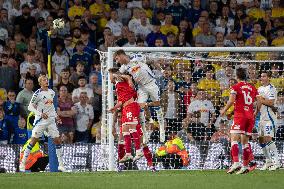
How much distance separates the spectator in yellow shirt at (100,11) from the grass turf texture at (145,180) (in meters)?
8.10

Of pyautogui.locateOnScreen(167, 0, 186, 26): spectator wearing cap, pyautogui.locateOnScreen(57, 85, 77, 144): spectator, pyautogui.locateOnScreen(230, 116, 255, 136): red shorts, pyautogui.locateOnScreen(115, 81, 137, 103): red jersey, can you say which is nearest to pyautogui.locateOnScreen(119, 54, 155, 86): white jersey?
pyautogui.locateOnScreen(115, 81, 137, 103): red jersey

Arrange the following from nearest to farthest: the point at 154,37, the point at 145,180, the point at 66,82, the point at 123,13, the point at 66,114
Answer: the point at 145,180 < the point at 66,114 < the point at 66,82 < the point at 154,37 < the point at 123,13

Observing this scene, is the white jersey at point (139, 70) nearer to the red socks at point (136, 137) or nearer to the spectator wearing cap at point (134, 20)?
the red socks at point (136, 137)

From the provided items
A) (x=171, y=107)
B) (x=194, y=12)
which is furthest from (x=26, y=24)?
(x=171, y=107)

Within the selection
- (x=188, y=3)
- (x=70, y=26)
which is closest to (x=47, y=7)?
(x=70, y=26)

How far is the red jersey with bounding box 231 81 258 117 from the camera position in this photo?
1920cm

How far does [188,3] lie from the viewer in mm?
28469

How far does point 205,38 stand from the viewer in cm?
2720

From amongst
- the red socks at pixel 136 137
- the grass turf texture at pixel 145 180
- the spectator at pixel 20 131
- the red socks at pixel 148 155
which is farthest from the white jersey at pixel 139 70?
the spectator at pixel 20 131

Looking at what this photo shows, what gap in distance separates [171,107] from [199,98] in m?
0.62

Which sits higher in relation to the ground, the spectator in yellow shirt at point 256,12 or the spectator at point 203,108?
the spectator in yellow shirt at point 256,12

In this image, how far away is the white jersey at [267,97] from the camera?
69.5 ft

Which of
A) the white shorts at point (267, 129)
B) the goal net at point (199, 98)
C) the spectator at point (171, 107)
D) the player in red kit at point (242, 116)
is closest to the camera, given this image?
the player in red kit at point (242, 116)

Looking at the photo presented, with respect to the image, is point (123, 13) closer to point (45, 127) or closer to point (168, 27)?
point (168, 27)
